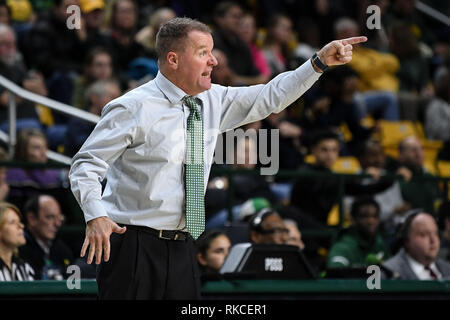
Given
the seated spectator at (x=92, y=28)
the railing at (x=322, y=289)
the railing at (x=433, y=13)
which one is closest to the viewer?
the railing at (x=322, y=289)

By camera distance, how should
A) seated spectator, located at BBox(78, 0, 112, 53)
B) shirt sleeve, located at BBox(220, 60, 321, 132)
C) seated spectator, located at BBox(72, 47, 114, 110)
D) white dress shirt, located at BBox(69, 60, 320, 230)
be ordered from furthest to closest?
seated spectator, located at BBox(78, 0, 112, 53)
seated spectator, located at BBox(72, 47, 114, 110)
shirt sleeve, located at BBox(220, 60, 321, 132)
white dress shirt, located at BBox(69, 60, 320, 230)

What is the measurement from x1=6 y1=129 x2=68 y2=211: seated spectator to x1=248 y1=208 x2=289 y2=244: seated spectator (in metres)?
1.51

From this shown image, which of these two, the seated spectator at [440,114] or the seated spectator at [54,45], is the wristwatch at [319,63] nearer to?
the seated spectator at [54,45]

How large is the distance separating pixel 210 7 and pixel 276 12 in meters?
0.83

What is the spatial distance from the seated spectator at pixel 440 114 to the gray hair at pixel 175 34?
705 cm

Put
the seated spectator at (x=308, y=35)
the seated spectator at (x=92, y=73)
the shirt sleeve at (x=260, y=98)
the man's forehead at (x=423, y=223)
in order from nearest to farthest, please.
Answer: the shirt sleeve at (x=260, y=98)
the man's forehead at (x=423, y=223)
the seated spectator at (x=92, y=73)
the seated spectator at (x=308, y=35)

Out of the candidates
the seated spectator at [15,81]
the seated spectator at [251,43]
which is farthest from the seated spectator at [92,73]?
the seated spectator at [251,43]

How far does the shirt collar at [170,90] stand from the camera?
408 cm

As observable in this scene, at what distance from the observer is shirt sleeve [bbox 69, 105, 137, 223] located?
373 cm

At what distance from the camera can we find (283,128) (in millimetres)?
9078

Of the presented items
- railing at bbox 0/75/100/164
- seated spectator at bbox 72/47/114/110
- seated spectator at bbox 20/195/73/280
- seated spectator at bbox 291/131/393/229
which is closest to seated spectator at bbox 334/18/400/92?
seated spectator at bbox 291/131/393/229

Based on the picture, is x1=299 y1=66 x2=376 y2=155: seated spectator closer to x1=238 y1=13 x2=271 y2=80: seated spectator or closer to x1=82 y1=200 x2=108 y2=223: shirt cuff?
x1=238 y1=13 x2=271 y2=80: seated spectator

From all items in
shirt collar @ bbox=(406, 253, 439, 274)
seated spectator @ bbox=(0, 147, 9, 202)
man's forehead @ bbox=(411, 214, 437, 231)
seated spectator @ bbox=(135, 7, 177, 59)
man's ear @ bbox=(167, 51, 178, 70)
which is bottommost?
shirt collar @ bbox=(406, 253, 439, 274)
